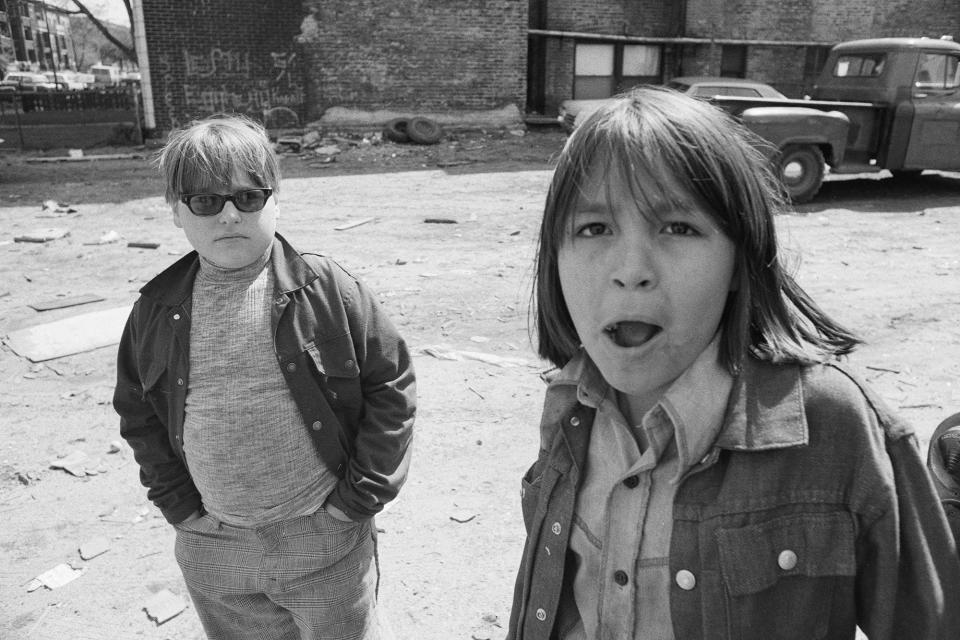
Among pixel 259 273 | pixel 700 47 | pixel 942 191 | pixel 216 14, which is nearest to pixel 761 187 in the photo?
pixel 259 273

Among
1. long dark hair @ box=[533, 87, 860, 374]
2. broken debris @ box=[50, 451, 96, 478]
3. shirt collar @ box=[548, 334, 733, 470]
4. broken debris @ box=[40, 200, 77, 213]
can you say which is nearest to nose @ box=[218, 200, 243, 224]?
long dark hair @ box=[533, 87, 860, 374]

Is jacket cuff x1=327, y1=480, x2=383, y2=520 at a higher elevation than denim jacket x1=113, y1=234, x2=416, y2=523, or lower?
lower

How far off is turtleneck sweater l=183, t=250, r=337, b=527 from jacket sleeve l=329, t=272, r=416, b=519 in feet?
0.42

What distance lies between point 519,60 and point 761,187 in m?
19.3

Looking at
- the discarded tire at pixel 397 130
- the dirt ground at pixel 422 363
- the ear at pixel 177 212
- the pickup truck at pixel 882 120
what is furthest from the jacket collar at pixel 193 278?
the discarded tire at pixel 397 130

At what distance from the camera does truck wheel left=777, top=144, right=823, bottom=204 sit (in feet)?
35.6

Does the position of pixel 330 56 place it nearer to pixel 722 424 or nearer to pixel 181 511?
pixel 181 511

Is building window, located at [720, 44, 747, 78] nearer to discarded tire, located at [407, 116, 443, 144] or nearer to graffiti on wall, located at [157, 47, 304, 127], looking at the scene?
discarded tire, located at [407, 116, 443, 144]

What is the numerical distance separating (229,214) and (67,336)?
4.75 meters

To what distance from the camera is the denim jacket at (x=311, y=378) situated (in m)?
2.10

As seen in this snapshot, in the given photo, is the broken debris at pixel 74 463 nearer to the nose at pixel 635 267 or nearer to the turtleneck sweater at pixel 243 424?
the turtleneck sweater at pixel 243 424

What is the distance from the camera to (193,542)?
215 cm

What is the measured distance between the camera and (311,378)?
2096mm

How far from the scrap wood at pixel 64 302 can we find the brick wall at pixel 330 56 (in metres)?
11.6
